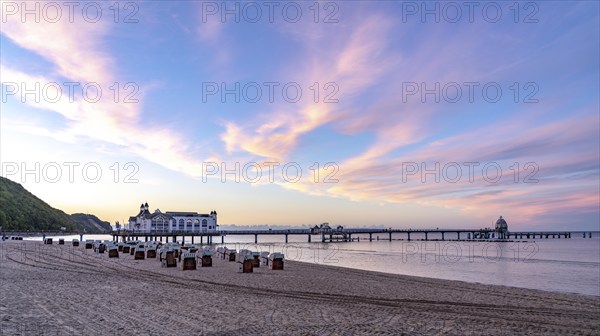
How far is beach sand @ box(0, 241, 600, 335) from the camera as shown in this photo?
10812 millimetres

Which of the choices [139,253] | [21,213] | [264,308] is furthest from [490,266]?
[21,213]

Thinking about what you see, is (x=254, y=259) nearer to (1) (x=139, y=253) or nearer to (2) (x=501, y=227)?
(1) (x=139, y=253)

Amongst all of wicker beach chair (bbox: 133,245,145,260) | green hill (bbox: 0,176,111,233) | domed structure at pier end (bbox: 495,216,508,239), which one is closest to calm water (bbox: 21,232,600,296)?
wicker beach chair (bbox: 133,245,145,260)

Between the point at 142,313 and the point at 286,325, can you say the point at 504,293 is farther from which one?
the point at 142,313

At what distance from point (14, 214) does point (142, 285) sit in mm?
154420

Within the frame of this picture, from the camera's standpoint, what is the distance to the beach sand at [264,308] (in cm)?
1081

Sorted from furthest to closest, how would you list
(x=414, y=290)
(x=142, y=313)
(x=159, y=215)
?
1. (x=159, y=215)
2. (x=414, y=290)
3. (x=142, y=313)

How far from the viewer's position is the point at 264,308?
13.7 m

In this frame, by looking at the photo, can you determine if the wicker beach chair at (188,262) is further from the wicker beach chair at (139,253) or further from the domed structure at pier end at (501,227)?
the domed structure at pier end at (501,227)

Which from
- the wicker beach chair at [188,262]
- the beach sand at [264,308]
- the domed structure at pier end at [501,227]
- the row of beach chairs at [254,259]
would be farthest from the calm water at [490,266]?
the domed structure at pier end at [501,227]

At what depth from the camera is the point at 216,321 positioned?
11484 mm

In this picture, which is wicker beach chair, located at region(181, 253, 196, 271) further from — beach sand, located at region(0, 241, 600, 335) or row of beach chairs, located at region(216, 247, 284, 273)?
beach sand, located at region(0, 241, 600, 335)

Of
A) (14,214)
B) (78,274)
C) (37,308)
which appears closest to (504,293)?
(37,308)

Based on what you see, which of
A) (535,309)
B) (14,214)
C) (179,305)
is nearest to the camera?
(179,305)
